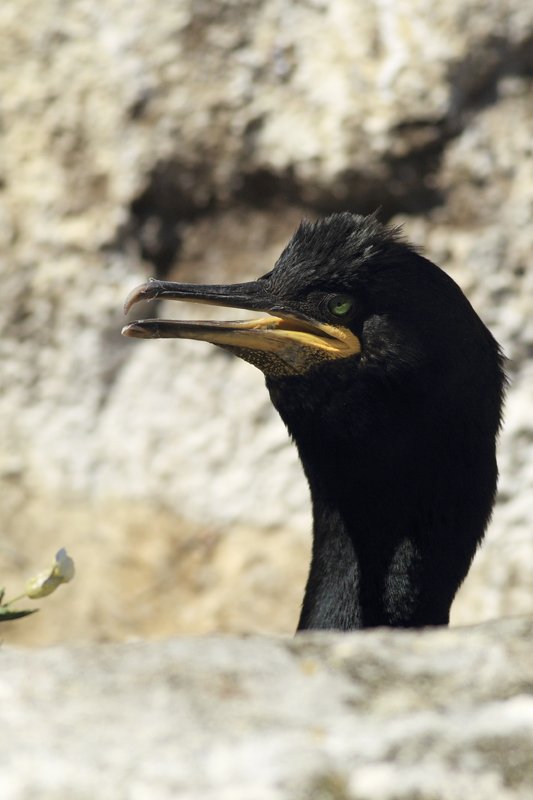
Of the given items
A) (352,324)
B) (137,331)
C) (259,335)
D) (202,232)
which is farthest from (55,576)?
(202,232)

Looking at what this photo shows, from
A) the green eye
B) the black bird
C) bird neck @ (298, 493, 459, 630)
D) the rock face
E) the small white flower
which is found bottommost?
the rock face

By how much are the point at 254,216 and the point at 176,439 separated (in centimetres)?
102

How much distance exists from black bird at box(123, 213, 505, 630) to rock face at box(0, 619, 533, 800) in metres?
1.25

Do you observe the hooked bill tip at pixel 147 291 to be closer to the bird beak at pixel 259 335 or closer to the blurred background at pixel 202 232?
the bird beak at pixel 259 335

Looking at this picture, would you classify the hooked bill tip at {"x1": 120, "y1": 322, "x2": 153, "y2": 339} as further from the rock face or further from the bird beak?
the rock face

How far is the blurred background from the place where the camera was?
520cm

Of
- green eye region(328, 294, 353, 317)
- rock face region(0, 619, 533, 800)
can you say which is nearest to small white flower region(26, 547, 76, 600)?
rock face region(0, 619, 533, 800)

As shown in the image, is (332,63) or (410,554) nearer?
(410,554)

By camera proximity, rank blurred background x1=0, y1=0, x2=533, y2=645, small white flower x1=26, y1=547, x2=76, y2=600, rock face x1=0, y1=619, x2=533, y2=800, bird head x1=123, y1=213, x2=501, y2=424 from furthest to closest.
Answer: blurred background x1=0, y1=0, x2=533, y2=645 → bird head x1=123, y1=213, x2=501, y2=424 → small white flower x1=26, y1=547, x2=76, y2=600 → rock face x1=0, y1=619, x2=533, y2=800

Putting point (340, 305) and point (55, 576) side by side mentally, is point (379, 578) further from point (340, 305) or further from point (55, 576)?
point (55, 576)

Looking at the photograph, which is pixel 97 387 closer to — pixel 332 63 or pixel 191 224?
pixel 191 224

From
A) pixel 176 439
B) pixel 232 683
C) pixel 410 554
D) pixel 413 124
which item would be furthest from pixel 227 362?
pixel 232 683

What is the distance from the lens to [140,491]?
552 cm

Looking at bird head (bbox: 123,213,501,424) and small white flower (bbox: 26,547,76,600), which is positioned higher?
bird head (bbox: 123,213,501,424)
